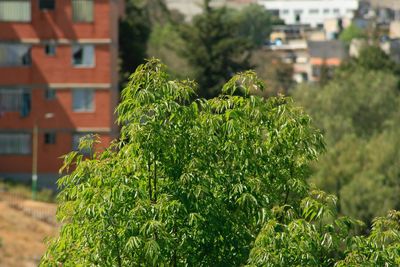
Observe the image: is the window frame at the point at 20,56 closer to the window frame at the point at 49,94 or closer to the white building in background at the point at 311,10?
the window frame at the point at 49,94

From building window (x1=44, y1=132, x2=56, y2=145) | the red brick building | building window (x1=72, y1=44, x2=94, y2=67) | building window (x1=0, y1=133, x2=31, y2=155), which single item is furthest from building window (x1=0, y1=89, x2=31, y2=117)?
building window (x1=72, y1=44, x2=94, y2=67)

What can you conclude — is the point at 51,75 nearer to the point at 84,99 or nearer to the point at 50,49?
the point at 50,49

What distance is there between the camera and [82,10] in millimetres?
67812

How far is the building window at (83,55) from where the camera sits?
221ft

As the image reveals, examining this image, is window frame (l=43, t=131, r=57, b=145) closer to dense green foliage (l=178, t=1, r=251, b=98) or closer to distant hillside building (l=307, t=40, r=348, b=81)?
dense green foliage (l=178, t=1, r=251, b=98)

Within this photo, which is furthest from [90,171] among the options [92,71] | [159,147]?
[92,71]

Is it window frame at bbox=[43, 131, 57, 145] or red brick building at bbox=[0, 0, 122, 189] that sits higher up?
red brick building at bbox=[0, 0, 122, 189]

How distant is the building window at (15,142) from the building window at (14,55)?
3345 millimetres

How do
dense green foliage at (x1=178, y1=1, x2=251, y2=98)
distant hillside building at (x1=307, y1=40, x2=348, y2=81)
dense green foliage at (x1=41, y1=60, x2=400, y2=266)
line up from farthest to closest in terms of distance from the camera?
1. distant hillside building at (x1=307, y1=40, x2=348, y2=81)
2. dense green foliage at (x1=178, y1=1, x2=251, y2=98)
3. dense green foliage at (x1=41, y1=60, x2=400, y2=266)

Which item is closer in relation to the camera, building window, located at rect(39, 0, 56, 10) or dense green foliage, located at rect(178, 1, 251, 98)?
building window, located at rect(39, 0, 56, 10)

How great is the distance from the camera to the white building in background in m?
171

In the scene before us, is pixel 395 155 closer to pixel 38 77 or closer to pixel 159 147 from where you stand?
pixel 38 77

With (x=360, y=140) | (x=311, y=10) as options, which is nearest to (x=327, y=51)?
(x=311, y=10)

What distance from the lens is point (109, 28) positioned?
221 feet
